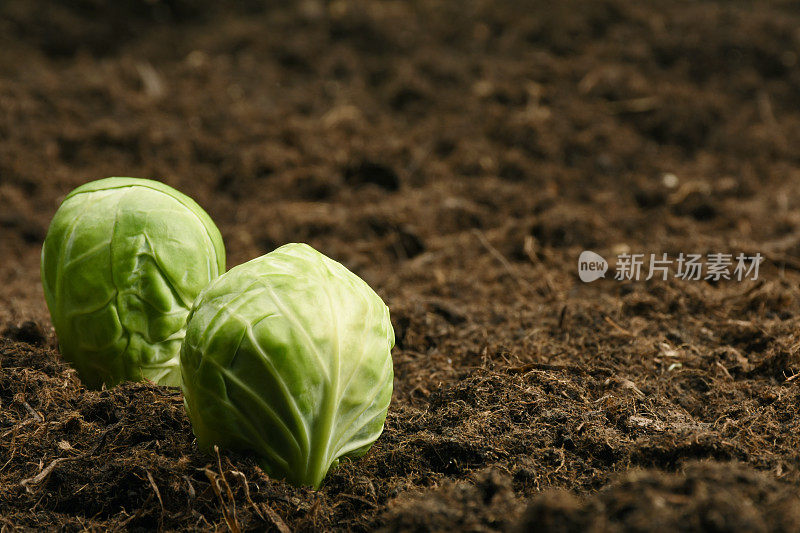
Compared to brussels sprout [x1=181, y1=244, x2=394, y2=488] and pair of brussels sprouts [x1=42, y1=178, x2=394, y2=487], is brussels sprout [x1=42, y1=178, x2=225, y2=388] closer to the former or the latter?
pair of brussels sprouts [x1=42, y1=178, x2=394, y2=487]

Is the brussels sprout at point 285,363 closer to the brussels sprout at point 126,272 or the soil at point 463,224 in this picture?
the soil at point 463,224

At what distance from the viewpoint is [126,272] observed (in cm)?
338

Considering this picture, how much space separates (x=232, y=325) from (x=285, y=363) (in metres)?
0.23

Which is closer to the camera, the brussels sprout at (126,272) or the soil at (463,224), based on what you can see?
the soil at (463,224)

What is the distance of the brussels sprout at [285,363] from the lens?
2.77 m

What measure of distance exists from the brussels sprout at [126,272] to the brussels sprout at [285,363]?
548mm

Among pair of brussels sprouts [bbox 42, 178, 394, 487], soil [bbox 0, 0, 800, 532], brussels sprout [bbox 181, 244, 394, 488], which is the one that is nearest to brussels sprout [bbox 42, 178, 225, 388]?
pair of brussels sprouts [bbox 42, 178, 394, 487]

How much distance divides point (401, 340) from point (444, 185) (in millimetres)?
2756

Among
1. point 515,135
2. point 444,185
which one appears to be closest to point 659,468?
point 444,185

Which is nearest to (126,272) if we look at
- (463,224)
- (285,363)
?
(285,363)

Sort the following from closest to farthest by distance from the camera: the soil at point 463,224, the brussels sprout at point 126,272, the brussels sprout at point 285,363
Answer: the brussels sprout at point 285,363, the soil at point 463,224, the brussels sprout at point 126,272

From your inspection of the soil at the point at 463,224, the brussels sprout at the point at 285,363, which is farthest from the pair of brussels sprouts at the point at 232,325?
the soil at the point at 463,224

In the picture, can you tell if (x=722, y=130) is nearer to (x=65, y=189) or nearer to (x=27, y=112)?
(x=65, y=189)

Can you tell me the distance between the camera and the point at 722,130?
761cm
